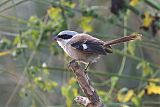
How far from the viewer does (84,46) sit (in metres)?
3.09

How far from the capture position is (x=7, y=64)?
215 inches

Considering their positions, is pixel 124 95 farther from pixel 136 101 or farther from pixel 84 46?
pixel 84 46

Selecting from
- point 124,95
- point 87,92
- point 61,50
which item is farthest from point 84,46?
point 124,95

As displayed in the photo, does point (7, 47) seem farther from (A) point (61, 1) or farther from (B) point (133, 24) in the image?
(B) point (133, 24)

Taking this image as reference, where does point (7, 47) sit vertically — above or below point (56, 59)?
above

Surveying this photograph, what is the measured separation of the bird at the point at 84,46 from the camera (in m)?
3.06

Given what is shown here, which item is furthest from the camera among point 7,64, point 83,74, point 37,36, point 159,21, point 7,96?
point 7,96

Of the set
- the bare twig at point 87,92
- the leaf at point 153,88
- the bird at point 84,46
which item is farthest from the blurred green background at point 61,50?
the bare twig at point 87,92

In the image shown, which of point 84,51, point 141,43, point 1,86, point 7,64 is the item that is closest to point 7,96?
point 1,86

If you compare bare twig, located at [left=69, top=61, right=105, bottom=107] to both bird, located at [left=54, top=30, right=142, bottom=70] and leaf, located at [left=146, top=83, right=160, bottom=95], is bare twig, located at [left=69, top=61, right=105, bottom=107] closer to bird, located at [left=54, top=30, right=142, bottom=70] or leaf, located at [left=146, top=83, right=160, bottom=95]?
bird, located at [left=54, top=30, right=142, bottom=70]

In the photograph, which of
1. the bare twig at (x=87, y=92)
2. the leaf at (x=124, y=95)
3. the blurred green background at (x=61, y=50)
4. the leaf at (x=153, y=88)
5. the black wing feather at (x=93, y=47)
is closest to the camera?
the bare twig at (x=87, y=92)

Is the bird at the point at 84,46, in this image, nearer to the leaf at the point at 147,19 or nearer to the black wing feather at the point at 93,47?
the black wing feather at the point at 93,47

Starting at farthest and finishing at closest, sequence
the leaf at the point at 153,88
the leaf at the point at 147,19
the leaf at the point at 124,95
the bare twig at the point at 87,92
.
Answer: the leaf at the point at 147,19, the leaf at the point at 124,95, the leaf at the point at 153,88, the bare twig at the point at 87,92

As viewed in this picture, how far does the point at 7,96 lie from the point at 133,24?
4.66 ft
